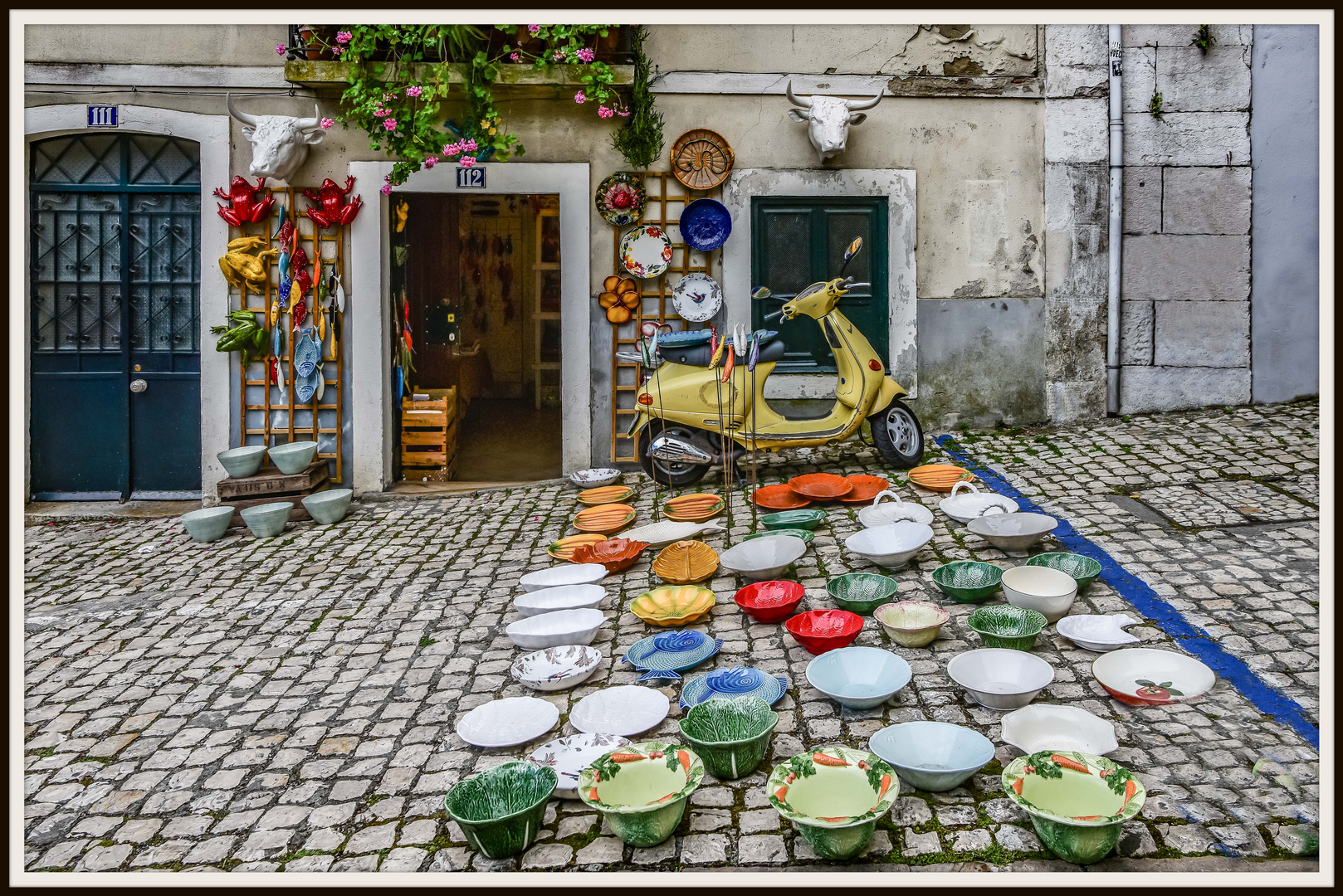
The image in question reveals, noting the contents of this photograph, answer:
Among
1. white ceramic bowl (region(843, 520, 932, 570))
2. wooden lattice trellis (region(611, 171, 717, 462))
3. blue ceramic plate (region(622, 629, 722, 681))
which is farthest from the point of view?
wooden lattice trellis (region(611, 171, 717, 462))

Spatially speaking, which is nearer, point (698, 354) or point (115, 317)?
point (698, 354)

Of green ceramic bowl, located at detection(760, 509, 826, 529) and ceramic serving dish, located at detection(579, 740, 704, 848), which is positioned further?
green ceramic bowl, located at detection(760, 509, 826, 529)

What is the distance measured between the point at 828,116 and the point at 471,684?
5.35 m

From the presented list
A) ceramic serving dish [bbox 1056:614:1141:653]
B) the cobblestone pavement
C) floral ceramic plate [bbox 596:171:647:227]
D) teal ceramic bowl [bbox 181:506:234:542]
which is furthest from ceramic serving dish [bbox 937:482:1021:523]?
teal ceramic bowl [bbox 181:506:234:542]

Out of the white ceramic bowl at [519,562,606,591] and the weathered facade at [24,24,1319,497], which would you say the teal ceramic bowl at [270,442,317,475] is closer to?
the weathered facade at [24,24,1319,497]

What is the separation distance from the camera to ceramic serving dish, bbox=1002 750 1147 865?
97.0 inches

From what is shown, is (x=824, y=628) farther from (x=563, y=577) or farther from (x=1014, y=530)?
(x=563, y=577)

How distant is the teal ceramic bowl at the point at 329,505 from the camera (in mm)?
6758

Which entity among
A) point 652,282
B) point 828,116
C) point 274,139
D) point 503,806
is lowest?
point 503,806

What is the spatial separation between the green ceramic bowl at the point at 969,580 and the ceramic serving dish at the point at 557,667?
170 centimetres

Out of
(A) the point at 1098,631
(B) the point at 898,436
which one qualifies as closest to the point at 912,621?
(A) the point at 1098,631

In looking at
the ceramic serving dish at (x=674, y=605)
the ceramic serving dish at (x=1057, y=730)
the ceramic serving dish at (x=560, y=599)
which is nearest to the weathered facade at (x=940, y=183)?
the ceramic serving dish at (x=560, y=599)

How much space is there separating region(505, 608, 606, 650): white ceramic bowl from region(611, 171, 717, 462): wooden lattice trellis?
3.32m

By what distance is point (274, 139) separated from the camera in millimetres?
6953
